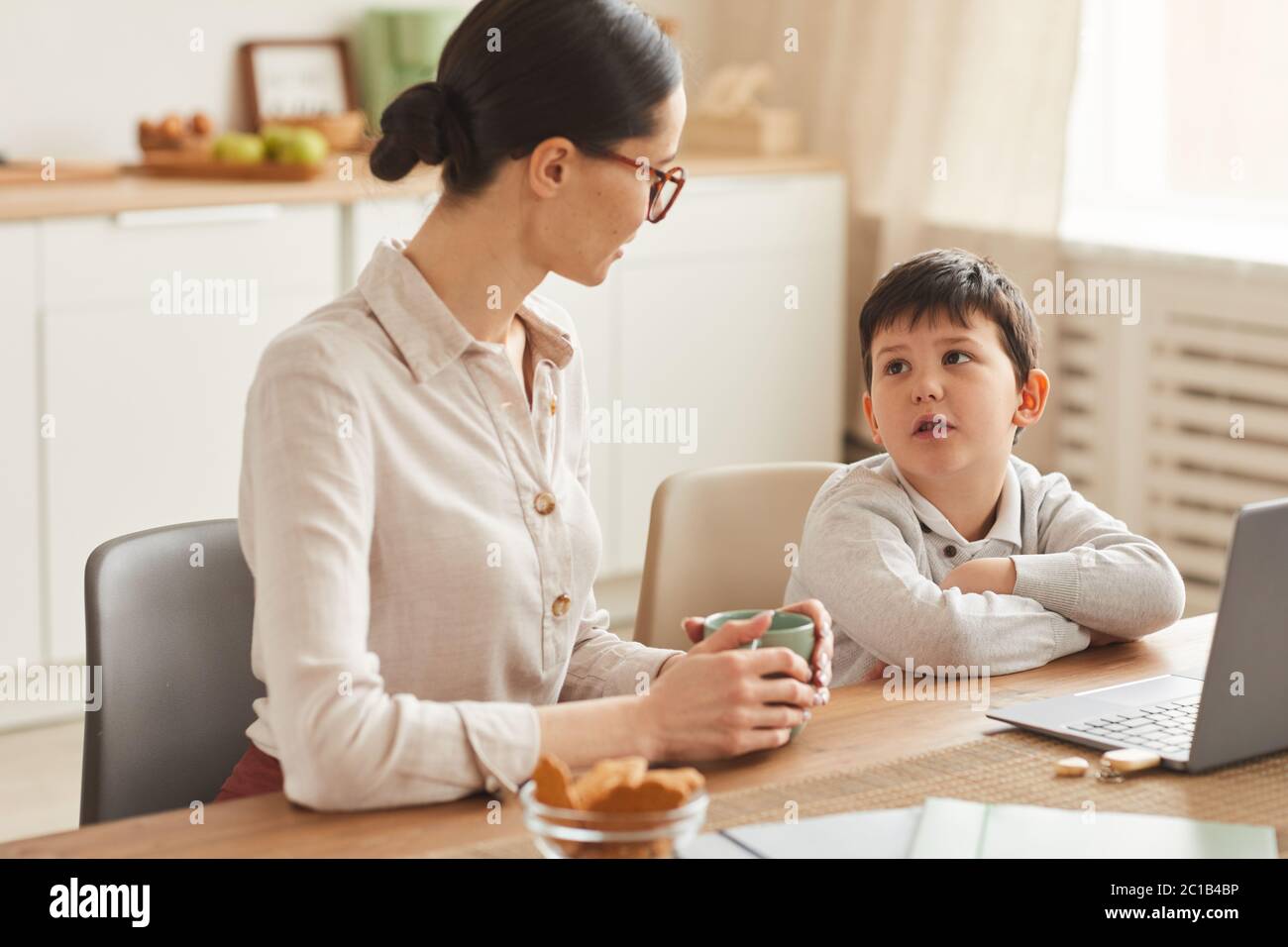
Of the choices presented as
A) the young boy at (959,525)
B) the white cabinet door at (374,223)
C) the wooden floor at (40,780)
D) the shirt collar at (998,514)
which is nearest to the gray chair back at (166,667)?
the young boy at (959,525)

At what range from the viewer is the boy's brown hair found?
1.73m

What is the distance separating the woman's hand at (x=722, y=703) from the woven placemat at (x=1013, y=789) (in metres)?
0.05

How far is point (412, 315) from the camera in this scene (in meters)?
1.43

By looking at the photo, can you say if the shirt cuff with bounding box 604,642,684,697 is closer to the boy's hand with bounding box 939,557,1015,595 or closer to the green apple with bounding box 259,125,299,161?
the boy's hand with bounding box 939,557,1015,595

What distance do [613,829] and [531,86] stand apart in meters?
0.69

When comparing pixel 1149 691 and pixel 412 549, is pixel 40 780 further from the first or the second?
pixel 1149 691

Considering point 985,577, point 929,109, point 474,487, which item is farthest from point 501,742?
point 929,109

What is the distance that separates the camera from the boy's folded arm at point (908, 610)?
5.13 feet

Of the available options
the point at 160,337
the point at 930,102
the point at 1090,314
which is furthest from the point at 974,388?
the point at 930,102

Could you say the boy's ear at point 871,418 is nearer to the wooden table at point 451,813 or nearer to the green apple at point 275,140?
the wooden table at point 451,813

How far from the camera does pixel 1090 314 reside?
3818mm

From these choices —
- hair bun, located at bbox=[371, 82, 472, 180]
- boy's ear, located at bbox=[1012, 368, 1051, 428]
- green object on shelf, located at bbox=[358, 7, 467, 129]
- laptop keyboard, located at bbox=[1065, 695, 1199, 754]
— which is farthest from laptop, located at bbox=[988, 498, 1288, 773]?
green object on shelf, located at bbox=[358, 7, 467, 129]
